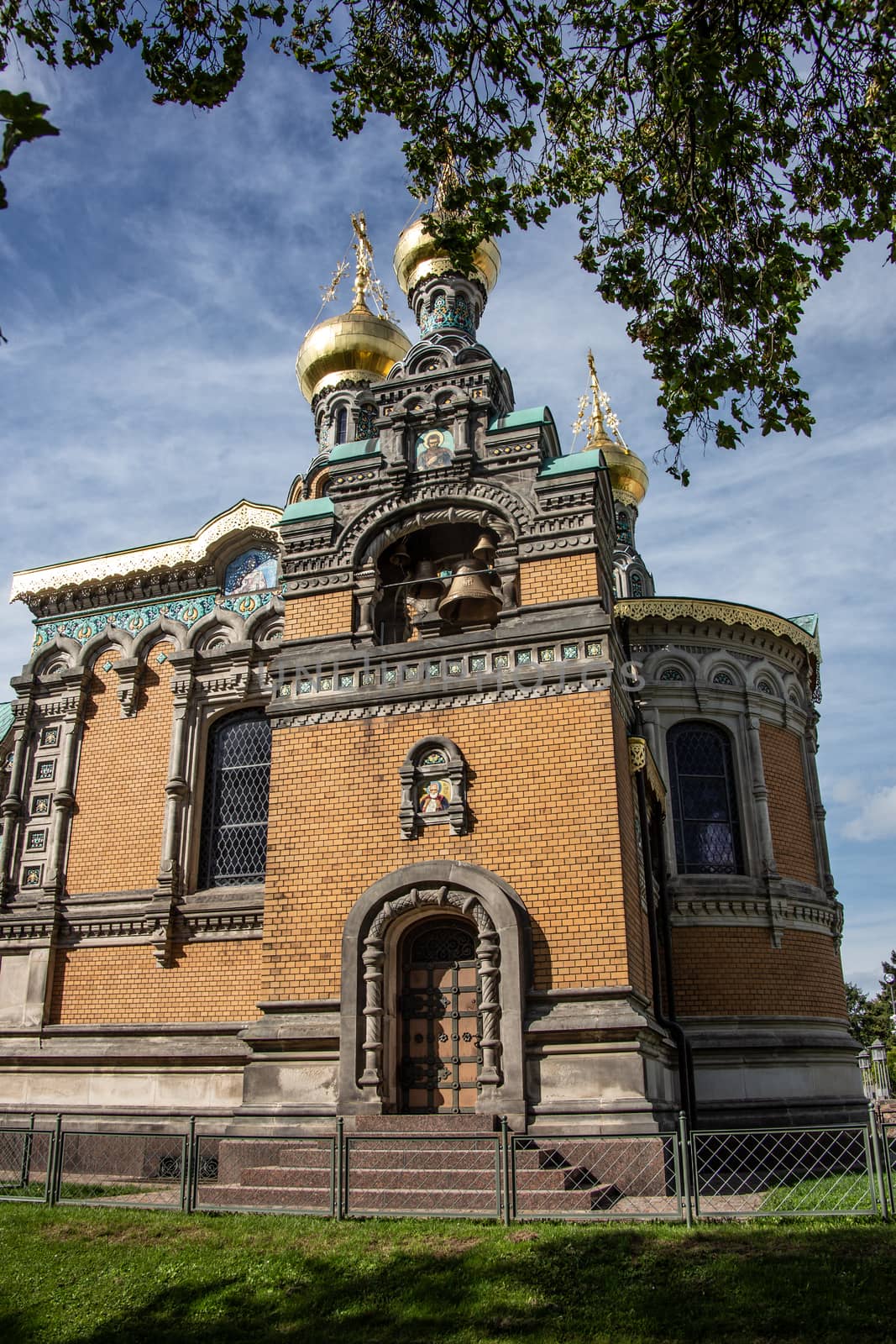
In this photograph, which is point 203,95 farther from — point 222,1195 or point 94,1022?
point 94,1022

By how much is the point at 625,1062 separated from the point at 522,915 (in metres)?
1.52

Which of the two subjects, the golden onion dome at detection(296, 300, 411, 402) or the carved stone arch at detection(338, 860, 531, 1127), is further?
the golden onion dome at detection(296, 300, 411, 402)

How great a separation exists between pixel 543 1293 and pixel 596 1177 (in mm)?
2660


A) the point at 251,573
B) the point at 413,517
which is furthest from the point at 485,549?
the point at 251,573

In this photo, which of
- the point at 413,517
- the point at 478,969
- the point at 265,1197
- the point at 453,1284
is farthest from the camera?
the point at 413,517

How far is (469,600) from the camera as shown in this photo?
11.9 meters

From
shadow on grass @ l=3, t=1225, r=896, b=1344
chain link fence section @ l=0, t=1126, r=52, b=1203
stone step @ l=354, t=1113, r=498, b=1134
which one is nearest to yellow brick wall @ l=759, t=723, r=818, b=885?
stone step @ l=354, t=1113, r=498, b=1134

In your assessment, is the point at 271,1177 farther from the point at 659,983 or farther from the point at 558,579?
the point at 558,579

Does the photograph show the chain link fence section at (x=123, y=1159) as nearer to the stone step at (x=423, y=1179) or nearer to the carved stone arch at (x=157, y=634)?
the stone step at (x=423, y=1179)

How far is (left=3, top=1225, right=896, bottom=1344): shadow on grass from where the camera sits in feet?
18.7

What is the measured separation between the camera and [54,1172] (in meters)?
8.85

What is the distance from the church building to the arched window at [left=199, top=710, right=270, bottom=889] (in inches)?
1.9

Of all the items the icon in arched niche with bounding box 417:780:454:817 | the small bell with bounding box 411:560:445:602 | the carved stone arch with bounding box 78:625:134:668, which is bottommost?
the icon in arched niche with bounding box 417:780:454:817

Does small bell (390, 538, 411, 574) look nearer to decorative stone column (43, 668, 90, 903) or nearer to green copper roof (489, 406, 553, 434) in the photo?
green copper roof (489, 406, 553, 434)
